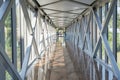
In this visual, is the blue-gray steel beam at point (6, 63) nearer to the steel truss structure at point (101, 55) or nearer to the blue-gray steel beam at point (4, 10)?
the blue-gray steel beam at point (4, 10)

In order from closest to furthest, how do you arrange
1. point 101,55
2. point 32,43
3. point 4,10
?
1. point 4,10
2. point 32,43
3. point 101,55

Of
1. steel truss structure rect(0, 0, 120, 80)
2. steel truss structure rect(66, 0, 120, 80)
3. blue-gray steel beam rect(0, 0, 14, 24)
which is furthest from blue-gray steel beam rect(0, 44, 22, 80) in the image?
steel truss structure rect(66, 0, 120, 80)

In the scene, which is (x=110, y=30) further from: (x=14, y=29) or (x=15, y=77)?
(x=15, y=77)

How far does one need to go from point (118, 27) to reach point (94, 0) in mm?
1577

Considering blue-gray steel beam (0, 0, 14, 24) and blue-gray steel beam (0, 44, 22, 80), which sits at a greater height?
blue-gray steel beam (0, 0, 14, 24)

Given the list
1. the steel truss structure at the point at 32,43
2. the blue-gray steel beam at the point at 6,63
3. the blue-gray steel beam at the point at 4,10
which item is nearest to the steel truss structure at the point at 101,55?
the steel truss structure at the point at 32,43

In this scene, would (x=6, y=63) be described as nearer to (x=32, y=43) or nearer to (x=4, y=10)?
(x=4, y=10)

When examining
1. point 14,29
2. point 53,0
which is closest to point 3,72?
point 14,29

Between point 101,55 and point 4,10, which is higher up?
point 4,10

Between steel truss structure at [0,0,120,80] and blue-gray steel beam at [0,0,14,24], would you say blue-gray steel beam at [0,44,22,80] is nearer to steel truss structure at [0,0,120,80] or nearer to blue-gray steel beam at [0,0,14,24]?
steel truss structure at [0,0,120,80]

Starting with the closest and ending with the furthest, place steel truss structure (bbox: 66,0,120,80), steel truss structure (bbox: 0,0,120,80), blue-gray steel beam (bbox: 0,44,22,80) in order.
Answer: blue-gray steel beam (bbox: 0,44,22,80) → steel truss structure (bbox: 0,0,120,80) → steel truss structure (bbox: 66,0,120,80)

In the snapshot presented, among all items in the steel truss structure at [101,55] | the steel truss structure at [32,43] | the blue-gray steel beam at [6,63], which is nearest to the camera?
the blue-gray steel beam at [6,63]

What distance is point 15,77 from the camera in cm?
475

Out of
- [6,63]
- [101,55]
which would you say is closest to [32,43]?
[101,55]
